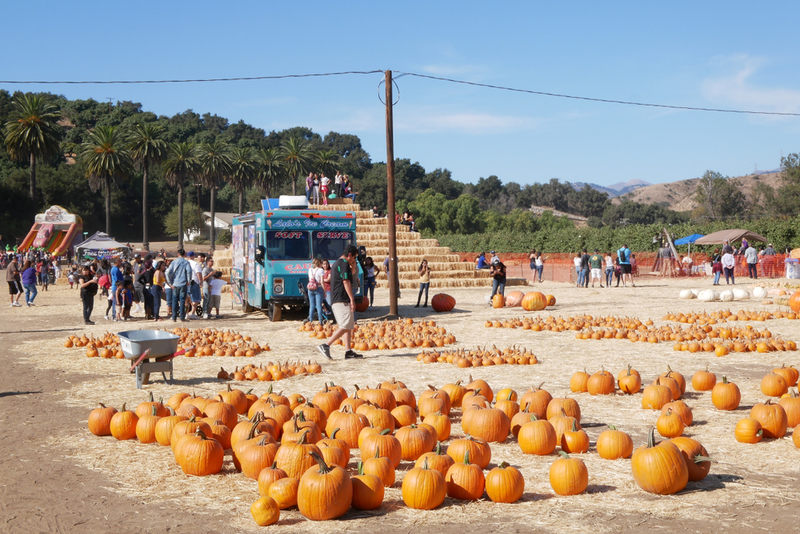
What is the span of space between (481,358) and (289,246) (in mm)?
8882

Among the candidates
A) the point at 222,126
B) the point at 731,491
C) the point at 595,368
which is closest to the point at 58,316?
the point at 595,368

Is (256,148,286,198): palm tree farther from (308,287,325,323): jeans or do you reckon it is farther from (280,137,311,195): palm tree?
(308,287,325,323): jeans

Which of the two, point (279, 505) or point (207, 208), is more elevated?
point (207, 208)

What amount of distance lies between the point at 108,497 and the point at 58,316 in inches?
721

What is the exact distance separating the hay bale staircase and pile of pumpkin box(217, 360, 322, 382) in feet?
80.9

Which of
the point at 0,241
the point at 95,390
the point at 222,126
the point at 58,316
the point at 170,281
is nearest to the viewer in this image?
the point at 95,390

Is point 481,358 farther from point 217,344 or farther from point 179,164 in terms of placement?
point 179,164

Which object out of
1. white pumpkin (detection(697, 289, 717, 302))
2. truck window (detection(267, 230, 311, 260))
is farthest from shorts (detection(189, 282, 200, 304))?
white pumpkin (detection(697, 289, 717, 302))

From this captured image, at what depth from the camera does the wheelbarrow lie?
369 inches

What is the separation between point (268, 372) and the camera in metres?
10.2

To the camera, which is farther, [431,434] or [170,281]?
[170,281]

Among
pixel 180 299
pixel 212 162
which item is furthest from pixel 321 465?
pixel 212 162

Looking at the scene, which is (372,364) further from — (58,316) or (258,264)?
(58,316)

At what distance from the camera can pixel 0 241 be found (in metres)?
72.6
